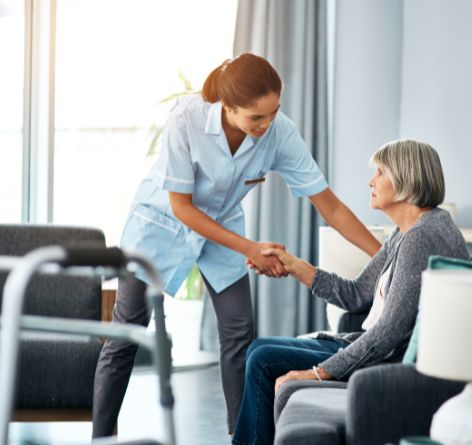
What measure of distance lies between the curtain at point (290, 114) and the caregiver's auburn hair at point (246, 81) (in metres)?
2.57

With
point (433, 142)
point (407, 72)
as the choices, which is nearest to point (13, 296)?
point (433, 142)

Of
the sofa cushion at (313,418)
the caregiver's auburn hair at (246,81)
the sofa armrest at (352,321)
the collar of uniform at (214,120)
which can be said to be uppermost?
the caregiver's auburn hair at (246,81)

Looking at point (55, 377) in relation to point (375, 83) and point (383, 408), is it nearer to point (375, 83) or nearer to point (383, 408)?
point (383, 408)

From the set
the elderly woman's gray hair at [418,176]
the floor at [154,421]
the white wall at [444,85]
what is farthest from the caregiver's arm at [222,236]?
the white wall at [444,85]

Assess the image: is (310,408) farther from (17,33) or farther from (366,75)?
(17,33)

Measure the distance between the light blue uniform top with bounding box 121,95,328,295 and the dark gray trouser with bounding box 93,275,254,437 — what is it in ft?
0.28

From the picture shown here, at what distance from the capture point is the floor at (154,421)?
3.72 m

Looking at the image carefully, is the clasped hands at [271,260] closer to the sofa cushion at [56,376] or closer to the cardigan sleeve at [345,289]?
the cardigan sleeve at [345,289]

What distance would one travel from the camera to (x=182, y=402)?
14.5 feet

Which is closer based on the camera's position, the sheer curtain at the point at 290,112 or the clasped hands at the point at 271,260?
the clasped hands at the point at 271,260

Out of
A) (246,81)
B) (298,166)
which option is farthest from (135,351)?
(246,81)

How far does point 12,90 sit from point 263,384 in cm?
368

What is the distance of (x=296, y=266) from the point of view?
3.10m

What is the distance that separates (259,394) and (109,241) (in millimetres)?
3775
